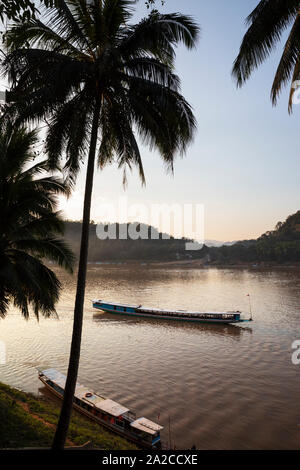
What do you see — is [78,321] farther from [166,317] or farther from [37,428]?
[166,317]

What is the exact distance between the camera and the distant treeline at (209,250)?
141 meters

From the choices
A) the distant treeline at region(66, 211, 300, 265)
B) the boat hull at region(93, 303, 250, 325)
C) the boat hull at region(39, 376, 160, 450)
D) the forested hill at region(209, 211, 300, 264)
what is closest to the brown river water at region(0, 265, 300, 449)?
the boat hull at region(93, 303, 250, 325)

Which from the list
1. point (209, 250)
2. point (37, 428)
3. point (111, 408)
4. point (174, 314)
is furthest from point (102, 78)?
point (209, 250)

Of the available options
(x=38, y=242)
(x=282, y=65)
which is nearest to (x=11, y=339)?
(x=38, y=242)

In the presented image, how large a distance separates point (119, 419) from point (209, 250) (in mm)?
162025

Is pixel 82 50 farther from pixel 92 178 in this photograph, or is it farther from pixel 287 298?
pixel 287 298

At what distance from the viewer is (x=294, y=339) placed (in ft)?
108

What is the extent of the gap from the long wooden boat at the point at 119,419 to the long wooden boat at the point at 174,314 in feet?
76.2

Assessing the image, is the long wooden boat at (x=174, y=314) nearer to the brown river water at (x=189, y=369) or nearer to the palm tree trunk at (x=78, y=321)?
the brown river water at (x=189, y=369)

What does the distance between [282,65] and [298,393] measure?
20815mm

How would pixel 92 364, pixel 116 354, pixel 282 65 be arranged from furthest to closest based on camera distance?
pixel 116 354
pixel 92 364
pixel 282 65

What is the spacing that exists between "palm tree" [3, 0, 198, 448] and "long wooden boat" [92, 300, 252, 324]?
32.4m

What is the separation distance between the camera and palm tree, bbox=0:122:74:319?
36.7 ft

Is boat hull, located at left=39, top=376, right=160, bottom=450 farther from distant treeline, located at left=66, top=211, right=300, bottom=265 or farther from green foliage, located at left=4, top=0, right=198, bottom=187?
distant treeline, located at left=66, top=211, right=300, bottom=265
